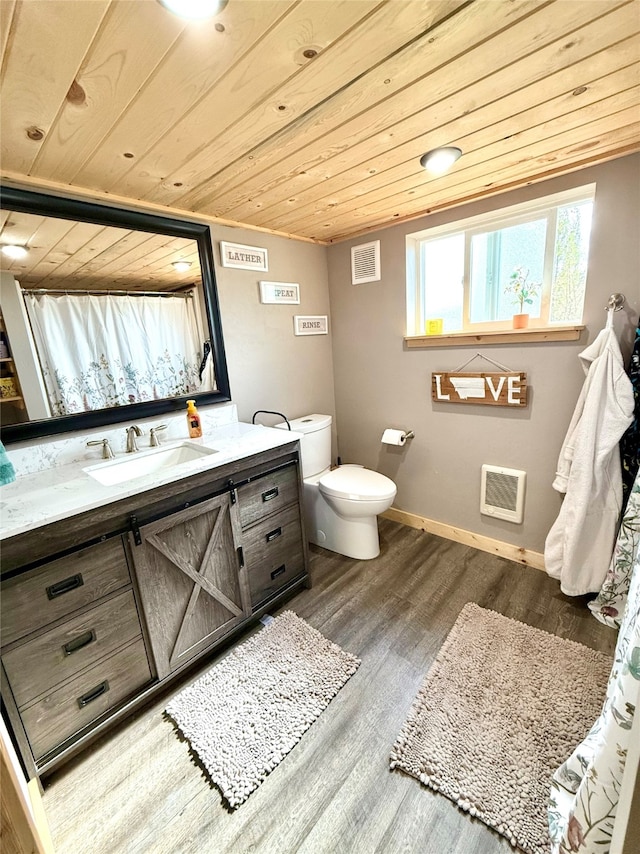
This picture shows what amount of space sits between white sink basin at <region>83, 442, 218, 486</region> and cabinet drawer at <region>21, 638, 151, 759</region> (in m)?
0.66

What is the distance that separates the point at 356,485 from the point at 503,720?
1174 mm

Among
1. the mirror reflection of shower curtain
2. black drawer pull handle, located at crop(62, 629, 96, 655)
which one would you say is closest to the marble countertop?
the mirror reflection of shower curtain

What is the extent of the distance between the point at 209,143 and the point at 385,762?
2146 millimetres

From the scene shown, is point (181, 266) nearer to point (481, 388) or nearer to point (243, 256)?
point (243, 256)

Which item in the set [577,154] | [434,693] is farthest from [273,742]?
[577,154]

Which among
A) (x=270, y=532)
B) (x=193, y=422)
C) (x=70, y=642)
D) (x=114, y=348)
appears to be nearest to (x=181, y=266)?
(x=114, y=348)

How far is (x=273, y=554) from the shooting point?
1.77 meters

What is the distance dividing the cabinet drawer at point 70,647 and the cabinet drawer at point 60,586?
0.16 feet

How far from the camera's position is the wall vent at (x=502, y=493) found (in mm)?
2029

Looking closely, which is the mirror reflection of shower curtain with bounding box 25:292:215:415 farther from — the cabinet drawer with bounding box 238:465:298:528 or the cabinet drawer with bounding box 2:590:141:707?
the cabinet drawer with bounding box 2:590:141:707

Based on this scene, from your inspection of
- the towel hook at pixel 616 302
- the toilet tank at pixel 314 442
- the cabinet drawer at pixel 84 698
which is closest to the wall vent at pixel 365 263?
the toilet tank at pixel 314 442

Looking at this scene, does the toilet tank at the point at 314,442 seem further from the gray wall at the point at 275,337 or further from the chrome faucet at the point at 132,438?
the chrome faucet at the point at 132,438

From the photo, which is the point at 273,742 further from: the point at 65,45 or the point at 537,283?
A: the point at 537,283

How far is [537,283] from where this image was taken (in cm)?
189
